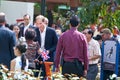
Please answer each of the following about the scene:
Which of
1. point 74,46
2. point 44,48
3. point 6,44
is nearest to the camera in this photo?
point 74,46

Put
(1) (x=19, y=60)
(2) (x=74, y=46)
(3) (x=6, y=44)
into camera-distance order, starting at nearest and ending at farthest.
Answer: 1. (1) (x=19, y=60)
2. (2) (x=74, y=46)
3. (3) (x=6, y=44)

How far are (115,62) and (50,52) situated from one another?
153cm

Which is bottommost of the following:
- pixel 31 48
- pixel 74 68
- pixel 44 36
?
pixel 74 68

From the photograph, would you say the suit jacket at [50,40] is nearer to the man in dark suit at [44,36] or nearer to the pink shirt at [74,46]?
the man in dark suit at [44,36]

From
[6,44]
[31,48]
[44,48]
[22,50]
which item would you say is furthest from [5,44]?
[44,48]

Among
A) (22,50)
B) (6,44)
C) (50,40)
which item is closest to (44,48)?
Answer: (50,40)

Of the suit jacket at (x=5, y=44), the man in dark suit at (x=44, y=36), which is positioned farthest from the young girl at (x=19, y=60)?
the man in dark suit at (x=44, y=36)

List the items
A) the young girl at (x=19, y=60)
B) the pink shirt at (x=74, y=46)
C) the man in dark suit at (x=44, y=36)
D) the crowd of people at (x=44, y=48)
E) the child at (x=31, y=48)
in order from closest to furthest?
the young girl at (x=19, y=60)
the crowd of people at (x=44, y=48)
the pink shirt at (x=74, y=46)
the child at (x=31, y=48)
the man in dark suit at (x=44, y=36)

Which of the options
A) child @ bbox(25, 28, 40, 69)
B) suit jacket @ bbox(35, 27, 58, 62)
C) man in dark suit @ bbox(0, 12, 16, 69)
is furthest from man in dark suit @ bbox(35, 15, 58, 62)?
man in dark suit @ bbox(0, 12, 16, 69)

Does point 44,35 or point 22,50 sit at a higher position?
point 44,35

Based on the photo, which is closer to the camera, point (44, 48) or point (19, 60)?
point (19, 60)

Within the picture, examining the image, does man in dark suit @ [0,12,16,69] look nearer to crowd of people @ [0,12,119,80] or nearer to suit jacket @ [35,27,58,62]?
crowd of people @ [0,12,119,80]

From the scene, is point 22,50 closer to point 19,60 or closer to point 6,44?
point 19,60

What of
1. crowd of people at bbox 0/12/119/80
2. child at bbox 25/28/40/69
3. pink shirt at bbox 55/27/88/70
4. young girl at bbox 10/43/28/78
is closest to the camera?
young girl at bbox 10/43/28/78
